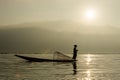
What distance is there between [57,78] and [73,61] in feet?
90.0

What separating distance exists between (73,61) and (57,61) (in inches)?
113

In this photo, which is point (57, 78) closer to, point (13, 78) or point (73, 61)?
point (13, 78)

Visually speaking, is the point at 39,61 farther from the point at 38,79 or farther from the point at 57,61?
the point at 38,79

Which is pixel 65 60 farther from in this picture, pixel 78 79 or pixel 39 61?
pixel 78 79

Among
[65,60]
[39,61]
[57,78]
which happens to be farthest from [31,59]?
[57,78]

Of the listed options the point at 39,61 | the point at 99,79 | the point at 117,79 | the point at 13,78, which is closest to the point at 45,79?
the point at 13,78

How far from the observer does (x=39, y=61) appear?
5188cm

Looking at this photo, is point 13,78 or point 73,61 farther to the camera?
point 73,61

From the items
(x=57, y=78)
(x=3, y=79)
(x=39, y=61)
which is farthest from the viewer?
(x=39, y=61)

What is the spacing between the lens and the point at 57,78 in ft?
83.1

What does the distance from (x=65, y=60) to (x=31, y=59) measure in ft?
20.1

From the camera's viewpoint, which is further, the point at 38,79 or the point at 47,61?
the point at 47,61

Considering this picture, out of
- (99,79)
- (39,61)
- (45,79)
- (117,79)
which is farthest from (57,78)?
(39,61)

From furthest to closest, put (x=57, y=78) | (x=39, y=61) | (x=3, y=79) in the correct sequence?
(x=39, y=61) → (x=57, y=78) → (x=3, y=79)
